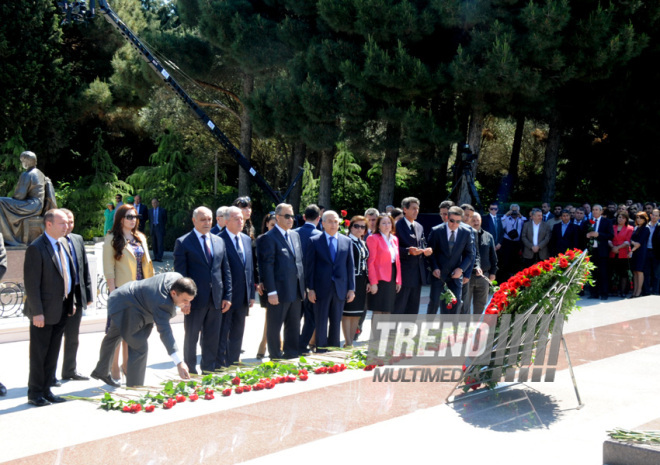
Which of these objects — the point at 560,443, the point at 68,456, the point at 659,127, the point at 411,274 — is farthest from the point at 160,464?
the point at 659,127

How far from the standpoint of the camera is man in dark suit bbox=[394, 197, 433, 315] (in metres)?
9.38

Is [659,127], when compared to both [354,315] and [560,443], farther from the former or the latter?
[560,443]

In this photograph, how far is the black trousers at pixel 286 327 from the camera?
801cm

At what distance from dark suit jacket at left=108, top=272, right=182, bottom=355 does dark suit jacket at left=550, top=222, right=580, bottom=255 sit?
10146mm

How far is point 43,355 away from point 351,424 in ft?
10.4

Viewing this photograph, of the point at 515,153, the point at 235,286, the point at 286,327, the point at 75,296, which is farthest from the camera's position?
the point at 515,153

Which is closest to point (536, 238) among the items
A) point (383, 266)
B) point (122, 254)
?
point (383, 266)

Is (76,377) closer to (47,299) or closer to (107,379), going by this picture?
(107,379)

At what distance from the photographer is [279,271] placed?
8.02 m

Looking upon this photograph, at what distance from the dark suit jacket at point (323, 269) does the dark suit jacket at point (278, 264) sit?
0.38 meters

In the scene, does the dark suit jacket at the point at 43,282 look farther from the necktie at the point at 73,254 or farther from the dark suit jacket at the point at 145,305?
the dark suit jacket at the point at 145,305

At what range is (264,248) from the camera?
26.3 ft

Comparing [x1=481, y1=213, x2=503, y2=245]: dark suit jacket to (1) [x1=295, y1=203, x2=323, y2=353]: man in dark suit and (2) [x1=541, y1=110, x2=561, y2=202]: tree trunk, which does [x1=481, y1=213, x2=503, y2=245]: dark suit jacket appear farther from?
(2) [x1=541, y1=110, x2=561, y2=202]: tree trunk

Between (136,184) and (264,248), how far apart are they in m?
24.7
